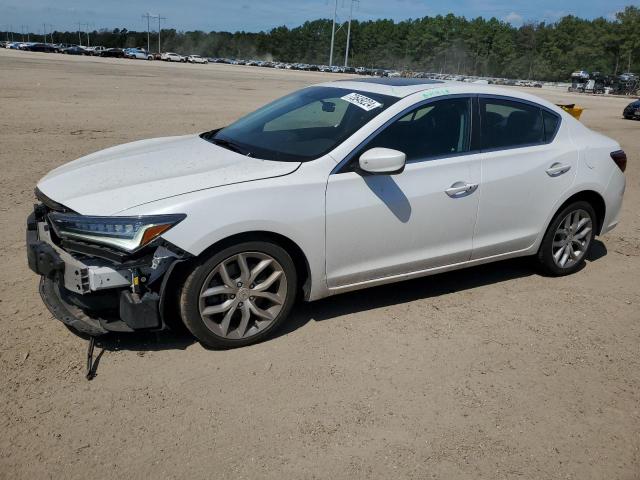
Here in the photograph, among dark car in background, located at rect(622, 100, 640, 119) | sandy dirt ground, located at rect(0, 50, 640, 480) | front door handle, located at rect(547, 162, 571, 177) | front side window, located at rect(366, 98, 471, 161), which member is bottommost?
sandy dirt ground, located at rect(0, 50, 640, 480)

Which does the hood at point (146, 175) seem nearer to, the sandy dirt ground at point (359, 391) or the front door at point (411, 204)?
the front door at point (411, 204)

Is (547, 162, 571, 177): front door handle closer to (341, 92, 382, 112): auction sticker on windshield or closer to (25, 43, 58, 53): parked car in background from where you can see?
(341, 92, 382, 112): auction sticker on windshield

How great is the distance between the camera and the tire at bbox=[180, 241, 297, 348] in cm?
356

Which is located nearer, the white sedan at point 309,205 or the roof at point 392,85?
the white sedan at point 309,205

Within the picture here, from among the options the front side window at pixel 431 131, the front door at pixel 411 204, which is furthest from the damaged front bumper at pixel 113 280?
the front side window at pixel 431 131

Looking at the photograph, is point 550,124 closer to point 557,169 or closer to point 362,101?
point 557,169

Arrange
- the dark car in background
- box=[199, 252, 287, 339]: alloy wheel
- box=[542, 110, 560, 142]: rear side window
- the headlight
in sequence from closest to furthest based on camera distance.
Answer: the headlight < box=[199, 252, 287, 339]: alloy wheel < box=[542, 110, 560, 142]: rear side window < the dark car in background

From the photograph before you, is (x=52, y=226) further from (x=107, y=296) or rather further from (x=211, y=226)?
(x=211, y=226)

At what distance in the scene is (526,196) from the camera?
4805 millimetres

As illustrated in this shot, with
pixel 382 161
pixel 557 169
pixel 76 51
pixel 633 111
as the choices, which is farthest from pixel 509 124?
pixel 76 51

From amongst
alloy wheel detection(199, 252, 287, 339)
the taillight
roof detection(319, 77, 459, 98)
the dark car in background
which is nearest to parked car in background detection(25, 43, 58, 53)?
the dark car in background

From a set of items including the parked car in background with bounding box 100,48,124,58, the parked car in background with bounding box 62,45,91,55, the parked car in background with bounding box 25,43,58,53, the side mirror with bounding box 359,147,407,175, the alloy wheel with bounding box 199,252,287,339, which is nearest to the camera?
the alloy wheel with bounding box 199,252,287,339

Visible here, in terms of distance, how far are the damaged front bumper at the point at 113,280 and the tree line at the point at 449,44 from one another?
322 feet

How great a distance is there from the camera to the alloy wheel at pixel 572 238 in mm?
5254
